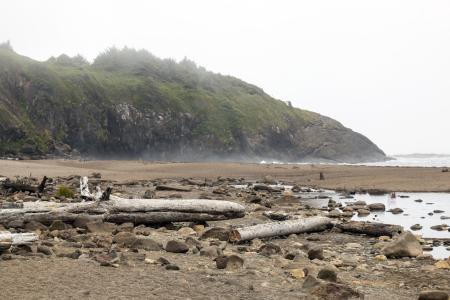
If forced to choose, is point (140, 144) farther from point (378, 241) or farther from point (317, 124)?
point (378, 241)

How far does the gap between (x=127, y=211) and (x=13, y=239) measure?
4.95 metres

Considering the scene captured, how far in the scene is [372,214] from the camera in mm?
20766

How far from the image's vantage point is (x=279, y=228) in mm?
14320

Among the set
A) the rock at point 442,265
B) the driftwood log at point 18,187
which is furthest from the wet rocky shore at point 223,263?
the driftwood log at point 18,187

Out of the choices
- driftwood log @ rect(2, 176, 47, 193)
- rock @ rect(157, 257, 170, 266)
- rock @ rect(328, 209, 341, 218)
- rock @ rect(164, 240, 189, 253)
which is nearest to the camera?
rock @ rect(157, 257, 170, 266)

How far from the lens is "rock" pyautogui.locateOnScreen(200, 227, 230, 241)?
12.8 m

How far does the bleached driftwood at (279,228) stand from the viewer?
1277 centimetres

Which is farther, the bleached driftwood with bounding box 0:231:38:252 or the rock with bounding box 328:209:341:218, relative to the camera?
the rock with bounding box 328:209:341:218

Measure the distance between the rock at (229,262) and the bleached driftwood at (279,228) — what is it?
3090 mm

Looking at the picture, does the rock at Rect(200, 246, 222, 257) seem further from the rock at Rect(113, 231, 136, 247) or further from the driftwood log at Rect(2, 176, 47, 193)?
the driftwood log at Rect(2, 176, 47, 193)

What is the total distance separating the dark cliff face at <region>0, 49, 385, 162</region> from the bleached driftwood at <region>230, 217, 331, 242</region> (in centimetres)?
6658

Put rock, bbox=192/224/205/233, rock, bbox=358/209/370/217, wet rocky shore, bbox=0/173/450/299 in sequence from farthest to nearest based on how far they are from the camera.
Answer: rock, bbox=358/209/370/217 < rock, bbox=192/224/205/233 < wet rocky shore, bbox=0/173/450/299

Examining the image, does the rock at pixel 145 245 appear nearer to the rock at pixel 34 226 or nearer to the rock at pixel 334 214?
the rock at pixel 34 226

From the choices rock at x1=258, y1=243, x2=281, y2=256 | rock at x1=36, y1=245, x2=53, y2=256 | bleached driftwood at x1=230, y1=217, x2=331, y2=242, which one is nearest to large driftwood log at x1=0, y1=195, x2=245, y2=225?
bleached driftwood at x1=230, y1=217, x2=331, y2=242
